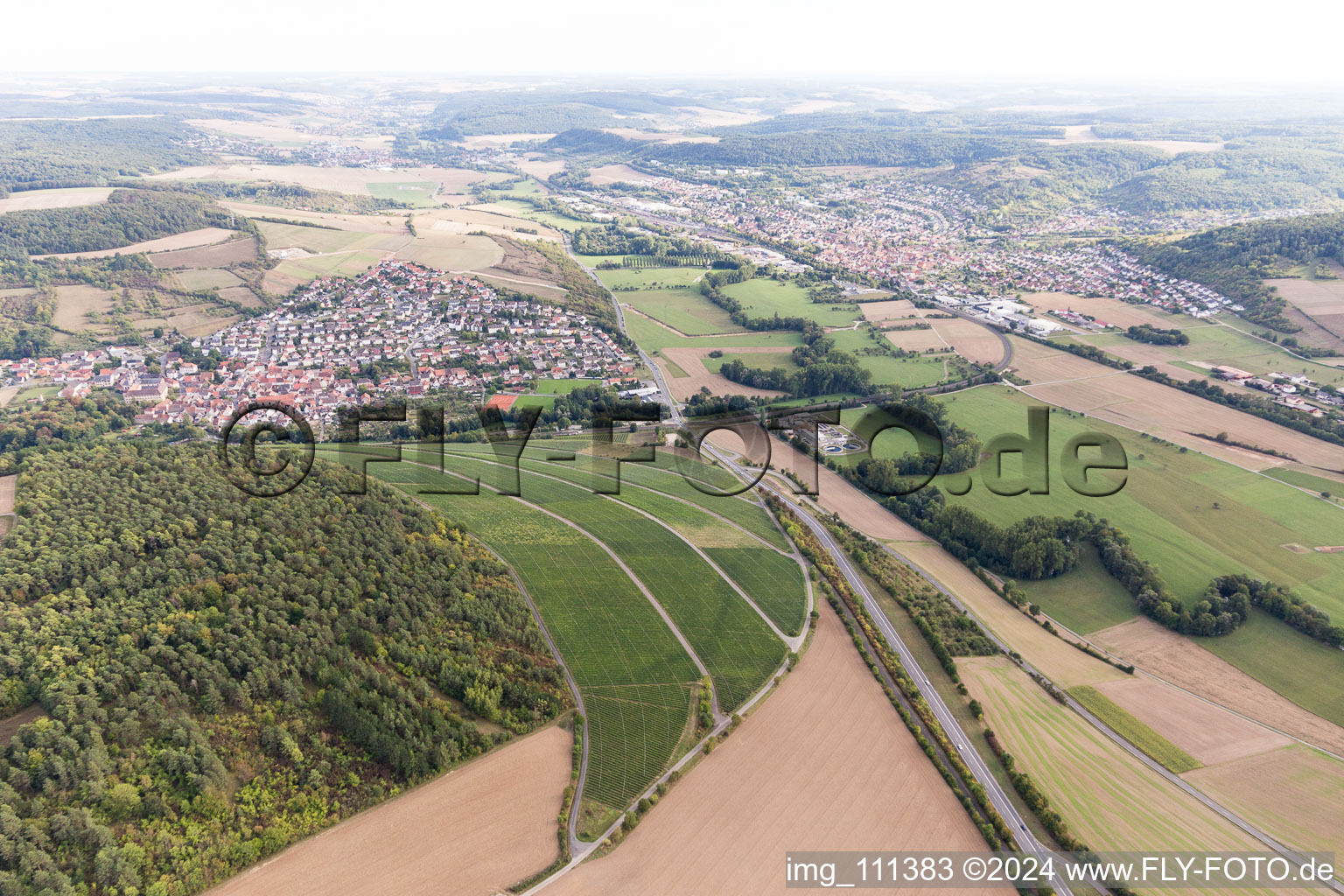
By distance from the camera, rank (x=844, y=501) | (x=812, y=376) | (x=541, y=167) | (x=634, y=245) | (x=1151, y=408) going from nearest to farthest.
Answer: (x=844, y=501) < (x=1151, y=408) < (x=812, y=376) < (x=634, y=245) < (x=541, y=167)

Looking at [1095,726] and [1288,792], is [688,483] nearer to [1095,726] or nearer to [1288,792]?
[1095,726]

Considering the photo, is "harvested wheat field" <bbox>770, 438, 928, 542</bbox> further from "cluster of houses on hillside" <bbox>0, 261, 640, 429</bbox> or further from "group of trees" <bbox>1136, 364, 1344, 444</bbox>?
"group of trees" <bbox>1136, 364, 1344, 444</bbox>

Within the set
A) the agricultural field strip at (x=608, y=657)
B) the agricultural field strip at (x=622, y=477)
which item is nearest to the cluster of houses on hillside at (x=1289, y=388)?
the agricultural field strip at (x=622, y=477)

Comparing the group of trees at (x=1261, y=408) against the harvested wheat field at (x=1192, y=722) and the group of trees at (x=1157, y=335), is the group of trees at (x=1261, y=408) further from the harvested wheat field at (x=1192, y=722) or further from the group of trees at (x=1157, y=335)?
the harvested wheat field at (x=1192, y=722)

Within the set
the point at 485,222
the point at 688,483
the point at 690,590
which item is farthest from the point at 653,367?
the point at 485,222

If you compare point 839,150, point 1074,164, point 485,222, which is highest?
point 839,150

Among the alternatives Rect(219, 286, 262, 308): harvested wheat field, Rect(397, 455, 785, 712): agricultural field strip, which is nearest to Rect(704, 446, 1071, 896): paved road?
Rect(397, 455, 785, 712): agricultural field strip
